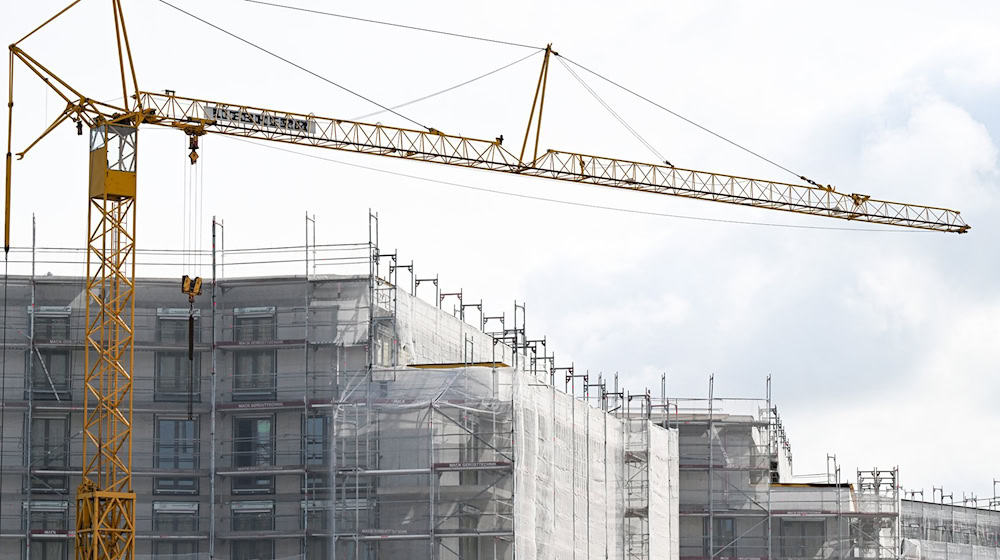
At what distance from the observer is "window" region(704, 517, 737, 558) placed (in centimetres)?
9369

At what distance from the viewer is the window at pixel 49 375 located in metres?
68.3

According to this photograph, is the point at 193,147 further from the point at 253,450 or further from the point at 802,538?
the point at 802,538

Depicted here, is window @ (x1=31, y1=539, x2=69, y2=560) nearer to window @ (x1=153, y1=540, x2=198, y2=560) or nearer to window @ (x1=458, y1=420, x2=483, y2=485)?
window @ (x1=153, y1=540, x2=198, y2=560)

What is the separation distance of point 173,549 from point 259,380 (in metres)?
7.00

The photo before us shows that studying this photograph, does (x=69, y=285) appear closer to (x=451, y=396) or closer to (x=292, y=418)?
(x=292, y=418)

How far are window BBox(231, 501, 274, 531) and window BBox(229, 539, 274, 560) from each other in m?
0.52

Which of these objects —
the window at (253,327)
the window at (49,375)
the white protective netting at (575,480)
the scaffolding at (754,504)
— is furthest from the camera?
the scaffolding at (754,504)

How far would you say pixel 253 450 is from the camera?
224 ft

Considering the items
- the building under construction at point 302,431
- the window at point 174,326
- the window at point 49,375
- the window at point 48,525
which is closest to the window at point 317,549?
the building under construction at point 302,431

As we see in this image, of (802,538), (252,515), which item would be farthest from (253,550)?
(802,538)

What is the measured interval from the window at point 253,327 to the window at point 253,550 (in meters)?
7.58

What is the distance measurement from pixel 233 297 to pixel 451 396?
1046 cm

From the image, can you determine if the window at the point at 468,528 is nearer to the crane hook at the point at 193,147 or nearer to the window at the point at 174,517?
the window at the point at 174,517

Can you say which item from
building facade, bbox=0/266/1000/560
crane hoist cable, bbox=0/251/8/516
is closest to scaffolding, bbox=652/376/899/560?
building facade, bbox=0/266/1000/560
